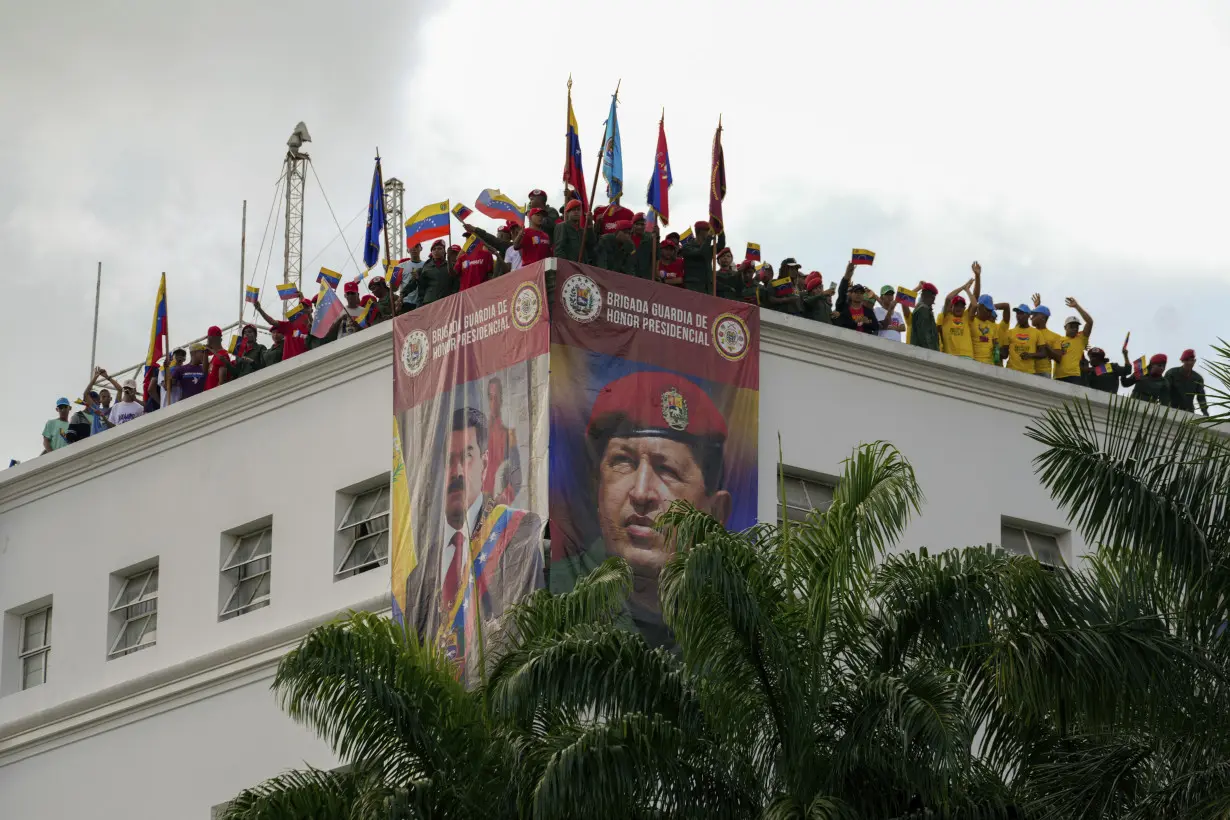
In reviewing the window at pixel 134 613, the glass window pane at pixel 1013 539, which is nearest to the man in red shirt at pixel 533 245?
the glass window pane at pixel 1013 539

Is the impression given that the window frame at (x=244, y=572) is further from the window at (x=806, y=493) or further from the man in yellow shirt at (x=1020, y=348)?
the man in yellow shirt at (x=1020, y=348)

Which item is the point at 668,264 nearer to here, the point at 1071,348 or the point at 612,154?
the point at 612,154

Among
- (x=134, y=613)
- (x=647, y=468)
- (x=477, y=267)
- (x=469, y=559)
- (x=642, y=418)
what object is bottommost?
(x=469, y=559)

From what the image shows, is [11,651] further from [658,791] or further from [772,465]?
[658,791]

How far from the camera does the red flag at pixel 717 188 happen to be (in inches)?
1366

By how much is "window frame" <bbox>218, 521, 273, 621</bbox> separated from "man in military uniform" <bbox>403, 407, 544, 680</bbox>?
12.4 feet

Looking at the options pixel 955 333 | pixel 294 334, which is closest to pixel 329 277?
pixel 294 334

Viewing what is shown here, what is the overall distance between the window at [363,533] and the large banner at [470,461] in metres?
0.92

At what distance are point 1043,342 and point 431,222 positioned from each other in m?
8.81

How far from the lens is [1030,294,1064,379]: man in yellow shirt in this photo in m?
38.2

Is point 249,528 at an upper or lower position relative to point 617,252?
lower

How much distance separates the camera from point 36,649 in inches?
1586

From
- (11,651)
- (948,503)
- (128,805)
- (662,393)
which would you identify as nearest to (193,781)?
(128,805)

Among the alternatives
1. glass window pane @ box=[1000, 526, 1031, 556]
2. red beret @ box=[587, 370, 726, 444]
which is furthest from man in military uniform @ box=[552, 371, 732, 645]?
glass window pane @ box=[1000, 526, 1031, 556]
